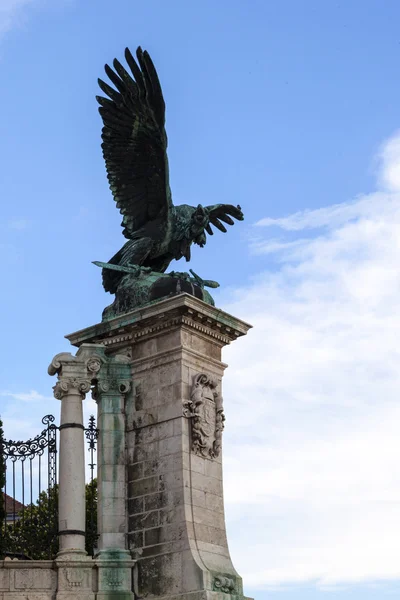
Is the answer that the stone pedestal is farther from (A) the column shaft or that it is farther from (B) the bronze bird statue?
(B) the bronze bird statue

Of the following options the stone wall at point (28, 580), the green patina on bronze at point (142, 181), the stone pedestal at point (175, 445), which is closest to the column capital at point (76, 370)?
the stone pedestal at point (175, 445)

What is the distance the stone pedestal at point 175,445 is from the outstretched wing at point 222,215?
1903 millimetres

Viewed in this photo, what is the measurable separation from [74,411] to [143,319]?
156cm

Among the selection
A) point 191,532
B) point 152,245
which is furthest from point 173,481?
point 152,245

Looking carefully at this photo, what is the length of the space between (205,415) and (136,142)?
4417mm

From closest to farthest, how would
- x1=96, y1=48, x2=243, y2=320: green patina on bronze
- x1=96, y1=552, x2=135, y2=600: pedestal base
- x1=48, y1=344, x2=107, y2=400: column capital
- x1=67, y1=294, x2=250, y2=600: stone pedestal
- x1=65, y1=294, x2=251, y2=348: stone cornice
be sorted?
x1=67, y1=294, x2=250, y2=600: stone pedestal
x1=96, y1=552, x2=135, y2=600: pedestal base
x1=65, y1=294, x2=251, y2=348: stone cornice
x1=48, y1=344, x2=107, y2=400: column capital
x1=96, y1=48, x2=243, y2=320: green patina on bronze

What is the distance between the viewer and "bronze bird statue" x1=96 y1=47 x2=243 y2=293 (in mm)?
15297

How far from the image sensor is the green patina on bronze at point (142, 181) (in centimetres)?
1527

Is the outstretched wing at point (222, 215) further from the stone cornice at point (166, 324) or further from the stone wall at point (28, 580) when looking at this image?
the stone wall at point (28, 580)

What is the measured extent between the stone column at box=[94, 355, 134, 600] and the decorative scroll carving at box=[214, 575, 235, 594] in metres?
1.21

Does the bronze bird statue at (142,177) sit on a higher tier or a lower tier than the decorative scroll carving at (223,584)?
higher

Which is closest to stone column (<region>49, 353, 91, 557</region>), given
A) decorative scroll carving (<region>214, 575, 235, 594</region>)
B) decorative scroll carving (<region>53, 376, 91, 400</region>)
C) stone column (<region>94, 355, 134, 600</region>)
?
decorative scroll carving (<region>53, 376, 91, 400</region>)

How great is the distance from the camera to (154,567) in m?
13.2

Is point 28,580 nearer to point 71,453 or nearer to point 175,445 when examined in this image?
point 71,453
